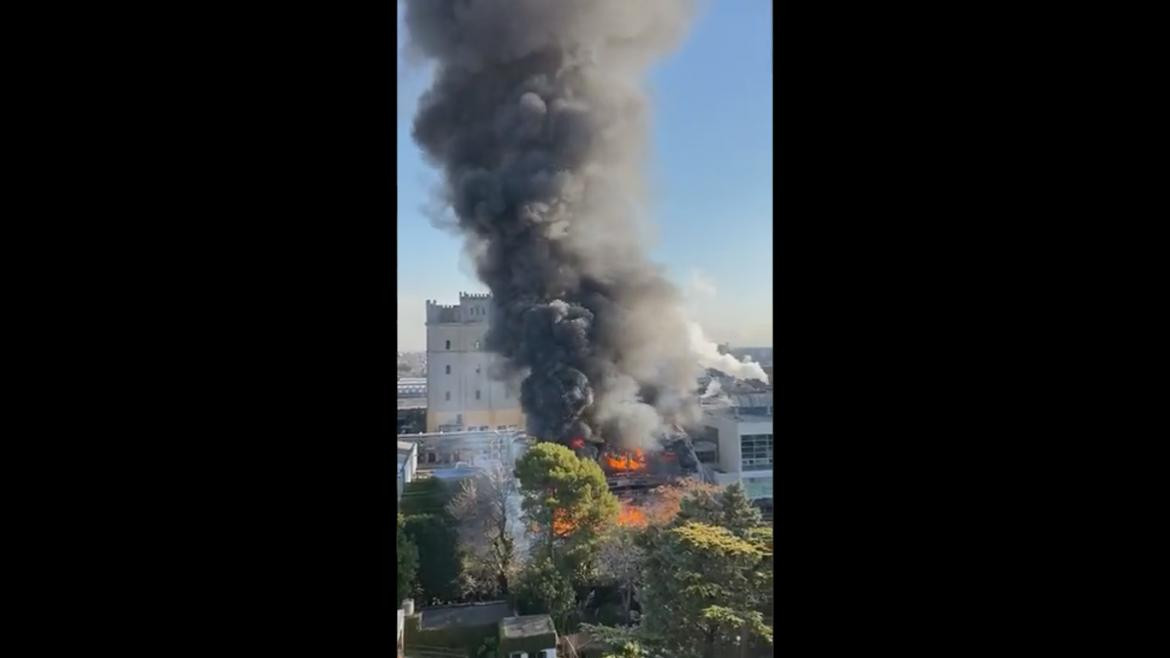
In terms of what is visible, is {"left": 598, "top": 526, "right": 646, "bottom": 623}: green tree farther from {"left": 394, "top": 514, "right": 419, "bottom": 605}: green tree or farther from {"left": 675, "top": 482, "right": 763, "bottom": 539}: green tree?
{"left": 394, "top": 514, "right": 419, "bottom": 605}: green tree

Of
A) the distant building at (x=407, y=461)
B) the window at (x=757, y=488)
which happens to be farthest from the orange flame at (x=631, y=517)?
the distant building at (x=407, y=461)

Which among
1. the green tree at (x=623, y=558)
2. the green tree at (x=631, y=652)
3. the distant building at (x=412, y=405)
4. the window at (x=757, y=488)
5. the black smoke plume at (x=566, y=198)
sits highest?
the black smoke plume at (x=566, y=198)

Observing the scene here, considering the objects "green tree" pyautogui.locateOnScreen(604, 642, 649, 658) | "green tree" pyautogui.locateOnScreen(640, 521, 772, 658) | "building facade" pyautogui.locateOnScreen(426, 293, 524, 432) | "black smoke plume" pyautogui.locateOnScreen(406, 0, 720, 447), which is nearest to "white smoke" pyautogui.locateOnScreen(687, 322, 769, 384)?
"black smoke plume" pyautogui.locateOnScreen(406, 0, 720, 447)

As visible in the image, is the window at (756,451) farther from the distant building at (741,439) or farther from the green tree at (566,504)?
the green tree at (566,504)

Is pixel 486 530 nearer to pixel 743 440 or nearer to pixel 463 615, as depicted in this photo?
pixel 463 615
